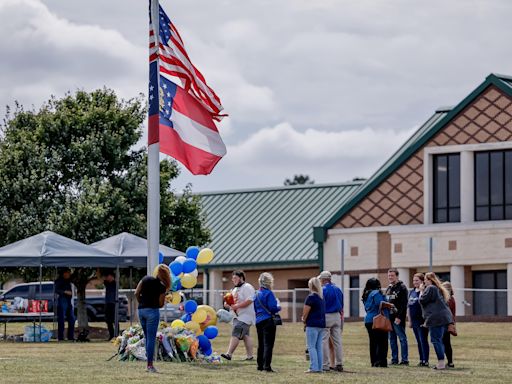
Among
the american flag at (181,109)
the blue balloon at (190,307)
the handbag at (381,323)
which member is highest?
the american flag at (181,109)

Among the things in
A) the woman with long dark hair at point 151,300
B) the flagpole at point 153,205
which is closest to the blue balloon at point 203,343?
the flagpole at point 153,205

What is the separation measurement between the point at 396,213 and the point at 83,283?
13667 mm

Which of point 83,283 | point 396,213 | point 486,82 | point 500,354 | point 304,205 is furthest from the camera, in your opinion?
point 304,205

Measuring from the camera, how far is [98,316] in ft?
154

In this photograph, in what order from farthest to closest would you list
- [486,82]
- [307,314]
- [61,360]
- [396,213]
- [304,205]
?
[304,205] → [396,213] → [486,82] → [61,360] → [307,314]

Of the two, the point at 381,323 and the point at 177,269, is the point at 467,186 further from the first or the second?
the point at 381,323

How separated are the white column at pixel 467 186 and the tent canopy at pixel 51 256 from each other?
17.9 m

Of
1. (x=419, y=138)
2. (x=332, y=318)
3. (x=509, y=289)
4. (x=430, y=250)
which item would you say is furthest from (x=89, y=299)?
(x=332, y=318)

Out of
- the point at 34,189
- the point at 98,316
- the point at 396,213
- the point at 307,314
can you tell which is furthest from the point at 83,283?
the point at 307,314

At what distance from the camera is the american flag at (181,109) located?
23891mm

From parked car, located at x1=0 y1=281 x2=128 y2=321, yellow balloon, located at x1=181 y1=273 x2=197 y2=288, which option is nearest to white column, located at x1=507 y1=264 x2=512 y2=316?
parked car, located at x1=0 y1=281 x2=128 y2=321

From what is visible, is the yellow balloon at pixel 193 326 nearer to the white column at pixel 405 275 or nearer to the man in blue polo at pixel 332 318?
the man in blue polo at pixel 332 318

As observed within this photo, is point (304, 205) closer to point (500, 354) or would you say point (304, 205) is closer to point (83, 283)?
point (83, 283)

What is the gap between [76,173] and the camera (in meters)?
42.6
